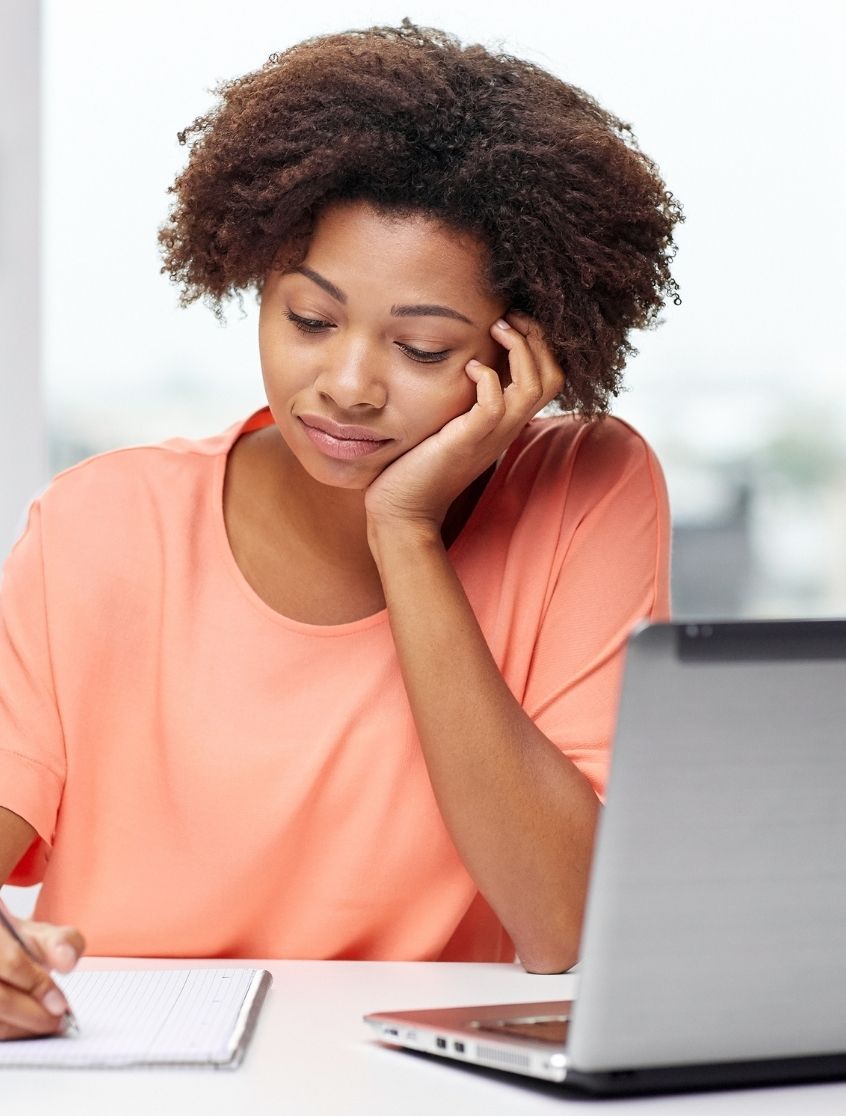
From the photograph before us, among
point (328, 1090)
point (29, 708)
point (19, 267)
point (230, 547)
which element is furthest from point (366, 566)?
point (19, 267)

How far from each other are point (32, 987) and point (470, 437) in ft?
2.30

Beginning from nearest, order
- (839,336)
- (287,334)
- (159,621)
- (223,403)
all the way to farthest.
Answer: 1. (287,334)
2. (159,621)
3. (223,403)
4. (839,336)

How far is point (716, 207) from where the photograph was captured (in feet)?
9.90

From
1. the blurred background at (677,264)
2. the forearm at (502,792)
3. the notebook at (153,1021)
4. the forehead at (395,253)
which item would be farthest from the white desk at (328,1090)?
the blurred background at (677,264)

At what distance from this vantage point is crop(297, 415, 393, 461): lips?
1398mm

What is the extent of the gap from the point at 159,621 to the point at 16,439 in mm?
1055

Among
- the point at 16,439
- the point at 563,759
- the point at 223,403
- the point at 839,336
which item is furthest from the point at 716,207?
the point at 563,759

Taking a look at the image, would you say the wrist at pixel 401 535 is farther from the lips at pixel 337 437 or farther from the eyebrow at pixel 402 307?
the eyebrow at pixel 402 307

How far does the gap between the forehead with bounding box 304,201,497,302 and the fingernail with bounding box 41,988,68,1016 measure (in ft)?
2.21

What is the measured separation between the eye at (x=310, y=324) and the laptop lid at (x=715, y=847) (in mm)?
709

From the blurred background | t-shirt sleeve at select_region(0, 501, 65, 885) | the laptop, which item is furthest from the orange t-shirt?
the blurred background

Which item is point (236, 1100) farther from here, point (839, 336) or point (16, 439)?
point (839, 336)

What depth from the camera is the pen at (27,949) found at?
38.2 inches

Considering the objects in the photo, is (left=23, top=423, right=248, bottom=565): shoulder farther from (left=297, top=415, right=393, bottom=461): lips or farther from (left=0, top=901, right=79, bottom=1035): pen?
(left=0, top=901, right=79, bottom=1035): pen
